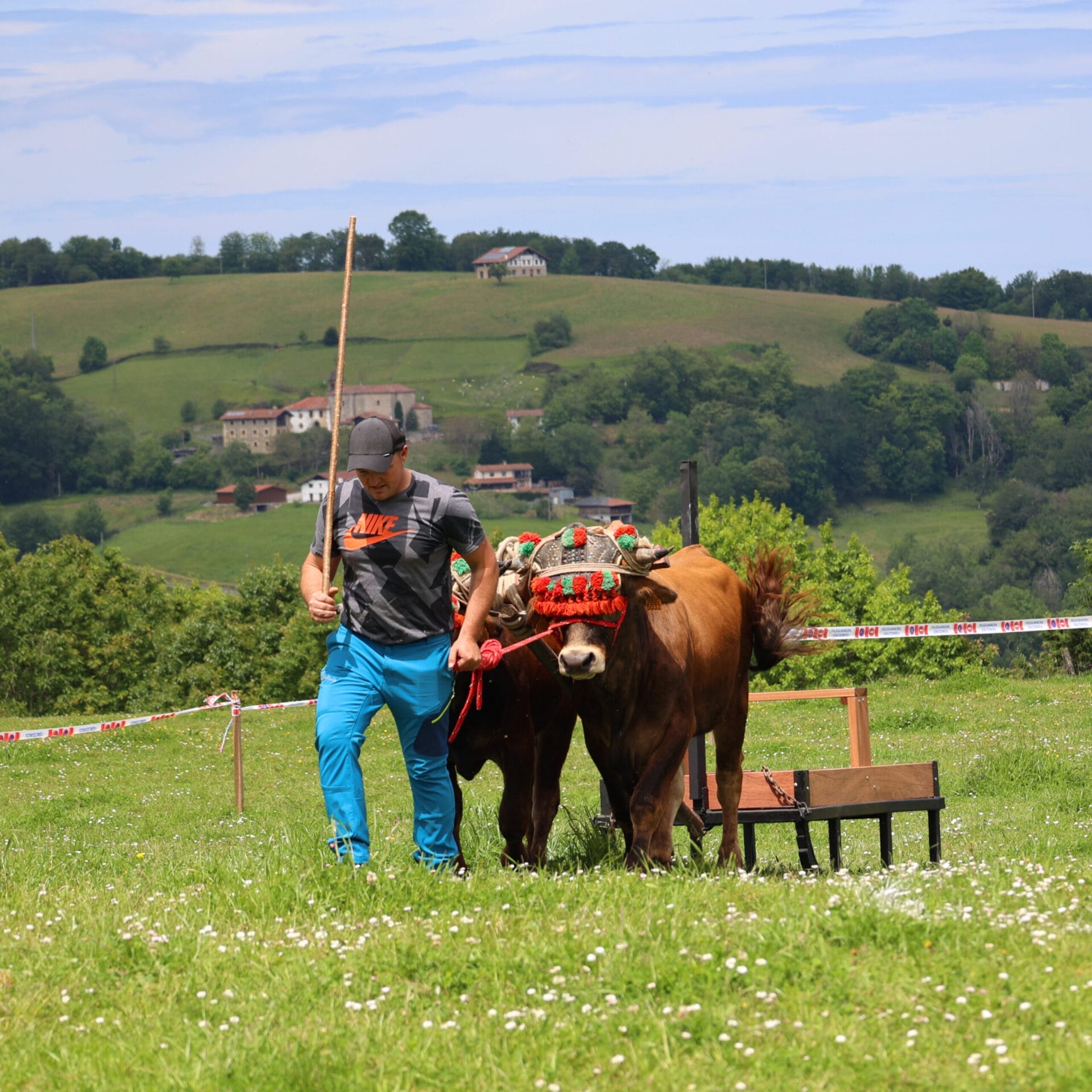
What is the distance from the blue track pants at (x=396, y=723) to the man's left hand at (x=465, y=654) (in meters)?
0.14

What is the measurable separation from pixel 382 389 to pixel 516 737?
575 ft

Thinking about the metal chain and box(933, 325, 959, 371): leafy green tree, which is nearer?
the metal chain

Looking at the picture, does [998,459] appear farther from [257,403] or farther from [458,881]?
[458,881]

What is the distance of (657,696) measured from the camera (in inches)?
296

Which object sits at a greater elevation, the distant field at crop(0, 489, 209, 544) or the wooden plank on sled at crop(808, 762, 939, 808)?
the wooden plank on sled at crop(808, 762, 939, 808)

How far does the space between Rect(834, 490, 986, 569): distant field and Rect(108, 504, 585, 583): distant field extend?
28.2m

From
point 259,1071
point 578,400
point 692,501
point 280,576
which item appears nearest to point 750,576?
point 692,501

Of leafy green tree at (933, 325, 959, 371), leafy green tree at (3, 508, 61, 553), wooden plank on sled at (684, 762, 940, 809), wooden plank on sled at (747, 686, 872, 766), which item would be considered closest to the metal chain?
wooden plank on sled at (684, 762, 940, 809)

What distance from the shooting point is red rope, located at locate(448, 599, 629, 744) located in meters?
7.20

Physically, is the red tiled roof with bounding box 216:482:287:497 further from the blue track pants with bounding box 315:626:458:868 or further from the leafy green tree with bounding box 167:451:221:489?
the blue track pants with bounding box 315:626:458:868

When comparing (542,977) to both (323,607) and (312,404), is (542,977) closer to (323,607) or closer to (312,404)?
(323,607)

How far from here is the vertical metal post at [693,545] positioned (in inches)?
369

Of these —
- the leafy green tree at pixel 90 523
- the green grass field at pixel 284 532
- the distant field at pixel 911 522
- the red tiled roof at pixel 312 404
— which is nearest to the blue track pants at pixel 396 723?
the green grass field at pixel 284 532

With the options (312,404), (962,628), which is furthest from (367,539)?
(312,404)
